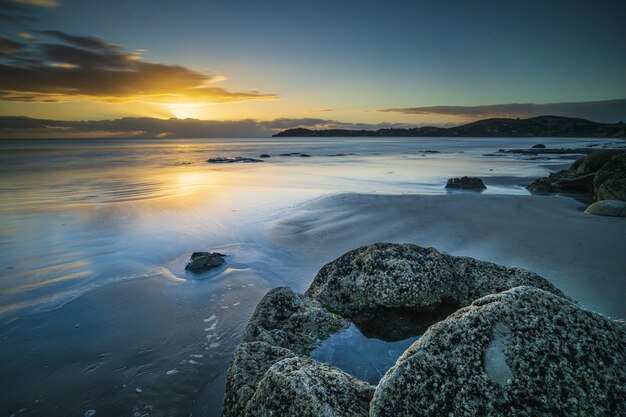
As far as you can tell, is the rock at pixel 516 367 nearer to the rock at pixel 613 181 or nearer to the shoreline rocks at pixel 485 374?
the shoreline rocks at pixel 485 374

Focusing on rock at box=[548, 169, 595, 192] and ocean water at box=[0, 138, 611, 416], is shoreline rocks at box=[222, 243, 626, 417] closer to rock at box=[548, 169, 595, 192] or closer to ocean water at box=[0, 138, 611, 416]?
ocean water at box=[0, 138, 611, 416]

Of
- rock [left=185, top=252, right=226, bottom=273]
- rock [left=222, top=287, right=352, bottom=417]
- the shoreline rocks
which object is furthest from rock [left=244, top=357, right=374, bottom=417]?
rock [left=185, top=252, right=226, bottom=273]

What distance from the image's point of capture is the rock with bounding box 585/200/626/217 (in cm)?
930

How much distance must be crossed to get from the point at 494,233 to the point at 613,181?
19.5 ft

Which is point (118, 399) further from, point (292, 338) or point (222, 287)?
point (222, 287)

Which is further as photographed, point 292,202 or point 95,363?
point 292,202

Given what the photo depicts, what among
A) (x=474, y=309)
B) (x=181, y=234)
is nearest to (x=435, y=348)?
(x=474, y=309)

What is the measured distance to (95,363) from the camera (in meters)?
4.26

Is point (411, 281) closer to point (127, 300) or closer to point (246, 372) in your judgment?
point (246, 372)

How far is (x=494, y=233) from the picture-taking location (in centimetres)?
842

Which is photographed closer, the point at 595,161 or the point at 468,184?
the point at 595,161

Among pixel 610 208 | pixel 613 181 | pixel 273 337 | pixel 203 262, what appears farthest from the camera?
pixel 613 181

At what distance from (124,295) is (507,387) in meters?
6.10

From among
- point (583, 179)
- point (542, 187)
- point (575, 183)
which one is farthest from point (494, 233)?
point (583, 179)
